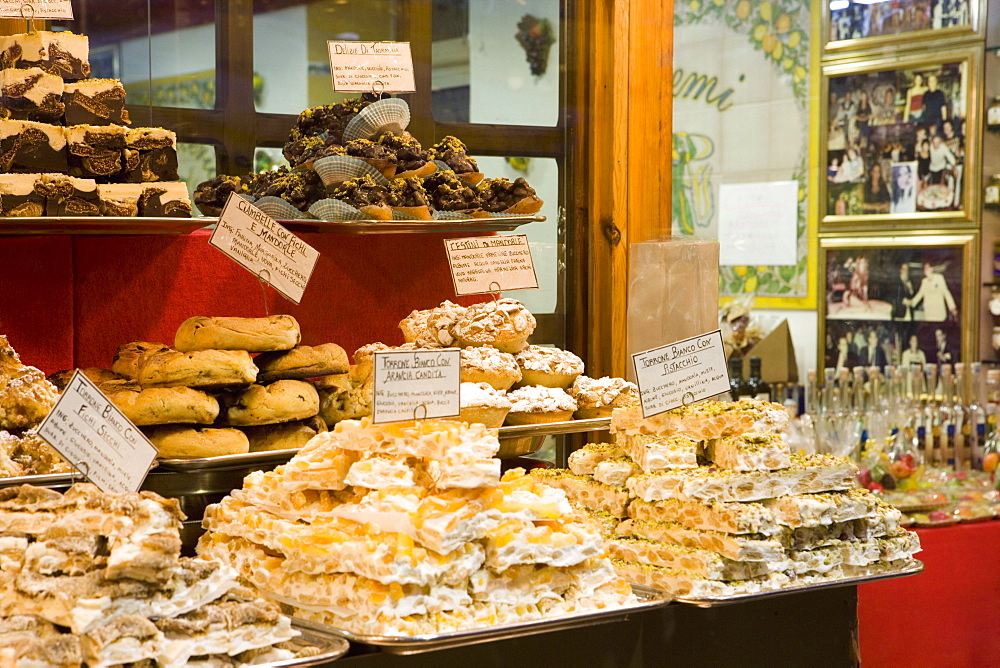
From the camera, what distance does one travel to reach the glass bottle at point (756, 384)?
4938 mm

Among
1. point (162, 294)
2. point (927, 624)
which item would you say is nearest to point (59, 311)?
point (162, 294)

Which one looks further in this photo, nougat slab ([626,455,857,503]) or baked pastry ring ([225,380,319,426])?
baked pastry ring ([225,380,319,426])

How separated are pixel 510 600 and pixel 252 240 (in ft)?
3.55

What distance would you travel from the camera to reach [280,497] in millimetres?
1966

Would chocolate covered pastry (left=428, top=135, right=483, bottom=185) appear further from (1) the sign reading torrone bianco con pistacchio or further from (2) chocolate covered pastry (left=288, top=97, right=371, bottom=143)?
(1) the sign reading torrone bianco con pistacchio

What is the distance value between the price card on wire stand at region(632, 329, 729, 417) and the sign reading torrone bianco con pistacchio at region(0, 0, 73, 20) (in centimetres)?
141

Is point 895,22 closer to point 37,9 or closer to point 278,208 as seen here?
point 278,208

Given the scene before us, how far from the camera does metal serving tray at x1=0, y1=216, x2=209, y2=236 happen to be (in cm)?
231

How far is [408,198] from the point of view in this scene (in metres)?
2.79

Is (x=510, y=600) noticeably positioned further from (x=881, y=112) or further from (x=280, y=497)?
(x=881, y=112)

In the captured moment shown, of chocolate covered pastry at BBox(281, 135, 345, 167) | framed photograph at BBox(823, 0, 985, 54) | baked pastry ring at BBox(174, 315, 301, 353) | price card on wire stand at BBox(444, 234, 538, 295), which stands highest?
framed photograph at BBox(823, 0, 985, 54)

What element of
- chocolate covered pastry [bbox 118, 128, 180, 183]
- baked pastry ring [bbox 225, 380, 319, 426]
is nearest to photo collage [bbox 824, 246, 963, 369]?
baked pastry ring [bbox 225, 380, 319, 426]

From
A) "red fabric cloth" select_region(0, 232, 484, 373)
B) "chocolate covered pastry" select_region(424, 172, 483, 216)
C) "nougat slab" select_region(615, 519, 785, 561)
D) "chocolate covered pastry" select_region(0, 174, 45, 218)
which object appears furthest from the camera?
"chocolate covered pastry" select_region(424, 172, 483, 216)

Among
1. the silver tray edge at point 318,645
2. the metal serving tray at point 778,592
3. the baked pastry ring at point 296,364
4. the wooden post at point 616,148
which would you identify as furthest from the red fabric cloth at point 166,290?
the metal serving tray at point 778,592
